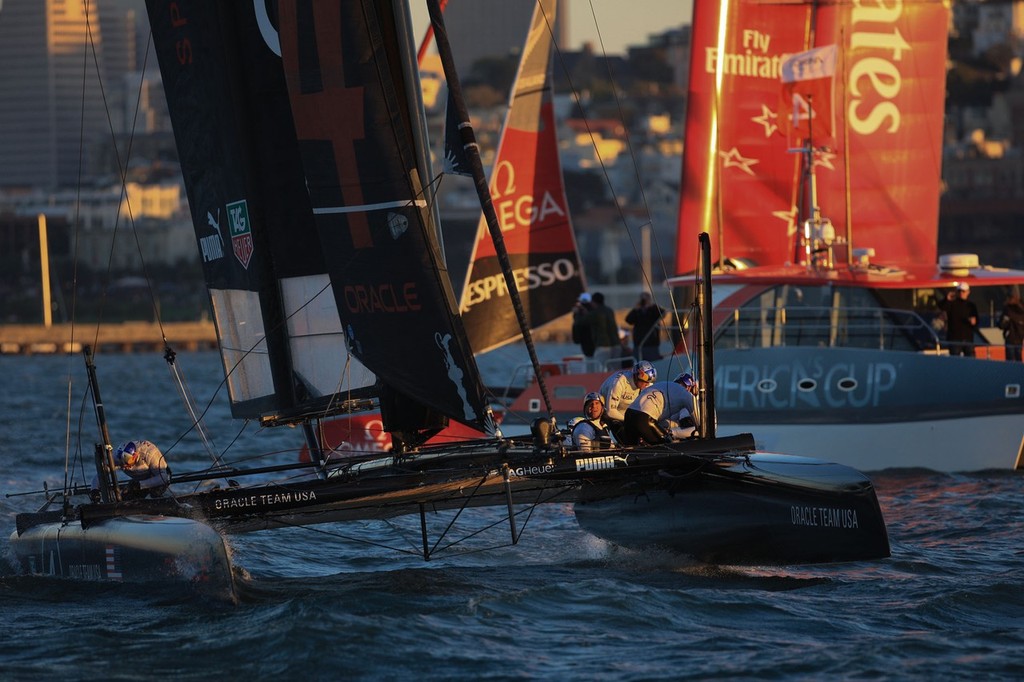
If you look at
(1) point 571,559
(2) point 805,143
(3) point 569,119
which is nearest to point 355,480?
(1) point 571,559

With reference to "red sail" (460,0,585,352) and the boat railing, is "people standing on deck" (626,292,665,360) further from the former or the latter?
"red sail" (460,0,585,352)

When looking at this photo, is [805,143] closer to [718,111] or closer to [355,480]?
[718,111]

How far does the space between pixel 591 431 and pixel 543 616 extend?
60.3 inches

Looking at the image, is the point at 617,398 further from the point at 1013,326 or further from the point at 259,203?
the point at 1013,326

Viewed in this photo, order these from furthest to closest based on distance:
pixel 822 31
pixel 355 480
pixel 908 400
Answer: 1. pixel 822 31
2. pixel 908 400
3. pixel 355 480

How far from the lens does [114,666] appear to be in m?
→ 9.05

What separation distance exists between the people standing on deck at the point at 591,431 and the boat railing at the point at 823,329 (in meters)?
6.53

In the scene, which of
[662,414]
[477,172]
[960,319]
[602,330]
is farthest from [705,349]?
[602,330]

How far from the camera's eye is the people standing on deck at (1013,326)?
17.1 meters

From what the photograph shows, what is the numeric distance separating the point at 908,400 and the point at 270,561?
6881 millimetres

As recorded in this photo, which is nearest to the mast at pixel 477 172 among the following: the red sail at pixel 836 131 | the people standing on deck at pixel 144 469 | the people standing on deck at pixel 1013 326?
the people standing on deck at pixel 144 469

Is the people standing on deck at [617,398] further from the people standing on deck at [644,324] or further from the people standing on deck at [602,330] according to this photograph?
the people standing on deck at [602,330]

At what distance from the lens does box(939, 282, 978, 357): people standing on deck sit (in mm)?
17125

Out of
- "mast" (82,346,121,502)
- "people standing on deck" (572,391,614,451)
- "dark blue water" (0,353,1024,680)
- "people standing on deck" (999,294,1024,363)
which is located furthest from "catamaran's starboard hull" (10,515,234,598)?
"people standing on deck" (999,294,1024,363)
